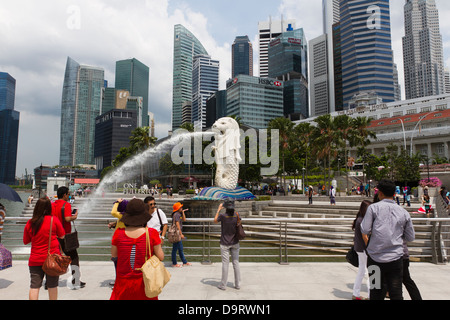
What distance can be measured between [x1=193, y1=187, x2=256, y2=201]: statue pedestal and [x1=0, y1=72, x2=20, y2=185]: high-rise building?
464ft

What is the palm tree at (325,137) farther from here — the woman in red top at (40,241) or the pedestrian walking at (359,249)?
the woman in red top at (40,241)

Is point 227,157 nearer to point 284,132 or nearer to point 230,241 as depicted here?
point 230,241

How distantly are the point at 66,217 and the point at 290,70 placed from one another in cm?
18903

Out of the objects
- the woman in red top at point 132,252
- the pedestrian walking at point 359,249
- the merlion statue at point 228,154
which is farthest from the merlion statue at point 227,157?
the woman in red top at point 132,252

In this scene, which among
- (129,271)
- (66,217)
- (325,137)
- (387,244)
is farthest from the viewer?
(325,137)

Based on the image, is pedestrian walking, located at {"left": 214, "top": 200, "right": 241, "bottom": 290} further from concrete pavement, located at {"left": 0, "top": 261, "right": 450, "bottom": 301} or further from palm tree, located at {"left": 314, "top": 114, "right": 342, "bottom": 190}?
palm tree, located at {"left": 314, "top": 114, "right": 342, "bottom": 190}

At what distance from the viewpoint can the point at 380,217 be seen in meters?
3.62

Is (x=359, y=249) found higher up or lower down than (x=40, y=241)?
lower down

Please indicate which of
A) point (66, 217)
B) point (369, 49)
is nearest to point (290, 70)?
point (369, 49)

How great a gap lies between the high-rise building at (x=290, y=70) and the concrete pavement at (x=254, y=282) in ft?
533

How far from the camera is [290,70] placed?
179250 mm

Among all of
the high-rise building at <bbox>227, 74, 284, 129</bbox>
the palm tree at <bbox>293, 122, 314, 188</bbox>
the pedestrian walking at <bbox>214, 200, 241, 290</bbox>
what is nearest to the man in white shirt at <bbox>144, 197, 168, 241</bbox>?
the pedestrian walking at <bbox>214, 200, 241, 290</bbox>
